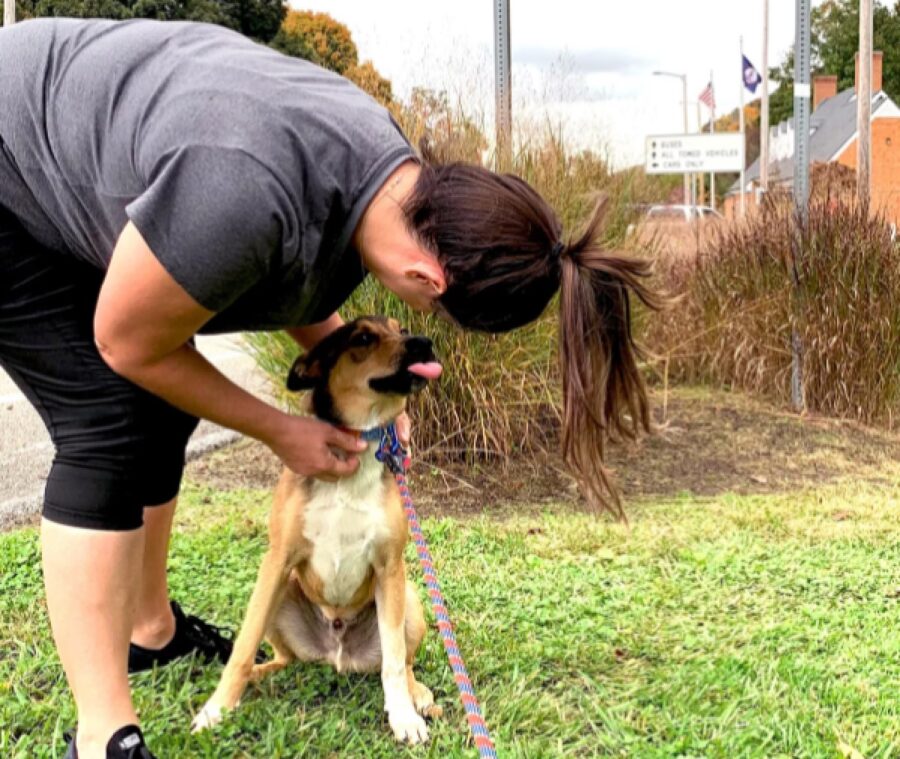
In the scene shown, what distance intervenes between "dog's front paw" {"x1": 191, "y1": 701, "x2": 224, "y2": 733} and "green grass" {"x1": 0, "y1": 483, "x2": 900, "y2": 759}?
0.14 ft

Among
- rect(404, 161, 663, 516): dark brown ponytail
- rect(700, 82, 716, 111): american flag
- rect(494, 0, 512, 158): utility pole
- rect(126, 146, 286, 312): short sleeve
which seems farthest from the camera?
rect(700, 82, 716, 111): american flag

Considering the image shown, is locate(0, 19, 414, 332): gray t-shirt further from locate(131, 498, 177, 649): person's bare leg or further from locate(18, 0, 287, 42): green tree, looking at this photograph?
locate(18, 0, 287, 42): green tree

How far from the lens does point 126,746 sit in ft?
6.91

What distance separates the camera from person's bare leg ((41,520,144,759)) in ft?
6.86

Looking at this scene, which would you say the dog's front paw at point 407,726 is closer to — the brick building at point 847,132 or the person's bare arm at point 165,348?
the person's bare arm at point 165,348

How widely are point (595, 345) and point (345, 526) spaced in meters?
1.00

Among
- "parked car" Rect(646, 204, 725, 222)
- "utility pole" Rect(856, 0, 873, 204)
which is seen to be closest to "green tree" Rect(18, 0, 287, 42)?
"utility pole" Rect(856, 0, 873, 204)

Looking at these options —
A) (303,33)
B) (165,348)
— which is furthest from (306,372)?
(303,33)

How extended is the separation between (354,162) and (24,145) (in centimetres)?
71

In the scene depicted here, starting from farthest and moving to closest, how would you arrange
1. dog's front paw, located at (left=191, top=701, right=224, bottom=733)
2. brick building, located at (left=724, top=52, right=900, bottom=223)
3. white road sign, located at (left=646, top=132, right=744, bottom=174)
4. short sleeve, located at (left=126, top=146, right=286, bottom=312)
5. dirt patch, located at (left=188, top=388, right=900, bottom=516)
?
brick building, located at (left=724, top=52, right=900, bottom=223) → white road sign, located at (left=646, top=132, right=744, bottom=174) → dirt patch, located at (left=188, top=388, right=900, bottom=516) → dog's front paw, located at (left=191, top=701, right=224, bottom=733) → short sleeve, located at (left=126, top=146, right=286, bottom=312)

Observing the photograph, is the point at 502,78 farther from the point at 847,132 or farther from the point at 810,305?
the point at 847,132

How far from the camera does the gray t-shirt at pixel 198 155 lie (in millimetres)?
1694

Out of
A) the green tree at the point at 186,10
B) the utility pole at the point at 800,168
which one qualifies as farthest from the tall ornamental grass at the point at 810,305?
the green tree at the point at 186,10

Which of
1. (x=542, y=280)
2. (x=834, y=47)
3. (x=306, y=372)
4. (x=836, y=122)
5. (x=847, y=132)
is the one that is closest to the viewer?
(x=542, y=280)
